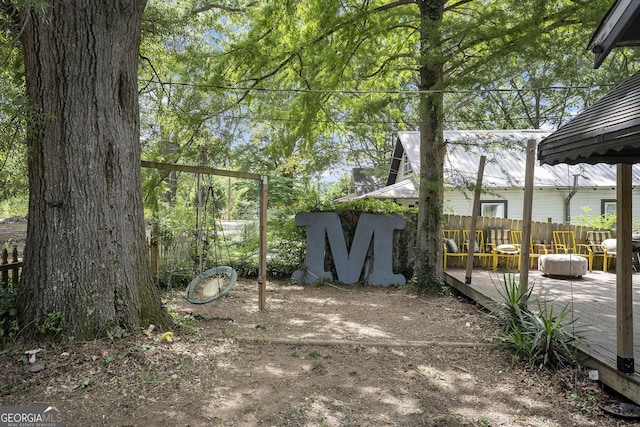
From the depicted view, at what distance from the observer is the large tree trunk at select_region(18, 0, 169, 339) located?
4020 mm

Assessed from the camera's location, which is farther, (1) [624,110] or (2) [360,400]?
(2) [360,400]

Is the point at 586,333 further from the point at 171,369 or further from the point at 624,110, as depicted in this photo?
the point at 171,369

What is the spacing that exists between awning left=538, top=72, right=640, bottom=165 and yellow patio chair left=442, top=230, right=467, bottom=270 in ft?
18.7

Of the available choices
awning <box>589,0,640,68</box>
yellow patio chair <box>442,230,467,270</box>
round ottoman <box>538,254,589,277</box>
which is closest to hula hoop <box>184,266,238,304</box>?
awning <box>589,0,640,68</box>

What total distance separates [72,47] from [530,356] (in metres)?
5.59

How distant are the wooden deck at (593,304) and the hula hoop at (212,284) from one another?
3923 millimetres

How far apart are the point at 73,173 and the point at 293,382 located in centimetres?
291

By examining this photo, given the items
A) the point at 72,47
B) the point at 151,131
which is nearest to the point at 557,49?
the point at 72,47

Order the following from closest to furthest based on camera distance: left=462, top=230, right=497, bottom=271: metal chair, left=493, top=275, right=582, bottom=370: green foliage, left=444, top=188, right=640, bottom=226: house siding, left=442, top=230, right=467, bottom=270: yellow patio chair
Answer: left=493, top=275, right=582, bottom=370: green foliage < left=442, top=230, right=467, bottom=270: yellow patio chair < left=462, top=230, right=497, bottom=271: metal chair < left=444, top=188, right=640, bottom=226: house siding

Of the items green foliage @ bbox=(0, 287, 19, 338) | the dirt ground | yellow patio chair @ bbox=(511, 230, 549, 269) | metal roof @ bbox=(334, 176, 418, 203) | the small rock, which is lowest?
the dirt ground

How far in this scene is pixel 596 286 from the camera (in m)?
7.89

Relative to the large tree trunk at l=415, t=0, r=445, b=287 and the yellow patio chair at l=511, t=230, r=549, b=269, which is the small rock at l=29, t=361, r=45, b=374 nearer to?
the large tree trunk at l=415, t=0, r=445, b=287

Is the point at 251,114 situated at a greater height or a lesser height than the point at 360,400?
greater

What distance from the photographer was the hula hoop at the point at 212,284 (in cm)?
587
